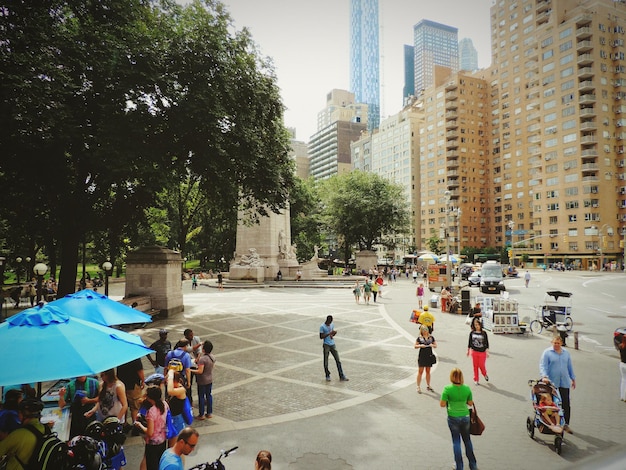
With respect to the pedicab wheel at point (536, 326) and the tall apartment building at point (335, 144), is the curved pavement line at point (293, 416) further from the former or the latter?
the tall apartment building at point (335, 144)

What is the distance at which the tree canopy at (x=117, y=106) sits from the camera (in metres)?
12.5

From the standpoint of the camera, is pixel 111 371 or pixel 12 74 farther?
pixel 12 74

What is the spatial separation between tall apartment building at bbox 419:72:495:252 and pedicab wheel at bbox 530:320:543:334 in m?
75.4

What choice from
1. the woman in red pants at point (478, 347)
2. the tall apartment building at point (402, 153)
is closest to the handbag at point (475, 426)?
the woman in red pants at point (478, 347)

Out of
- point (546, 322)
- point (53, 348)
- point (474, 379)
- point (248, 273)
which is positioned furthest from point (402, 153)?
point (53, 348)

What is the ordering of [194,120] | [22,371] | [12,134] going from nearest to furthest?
[22,371] < [12,134] < [194,120]

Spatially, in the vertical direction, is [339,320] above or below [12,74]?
below

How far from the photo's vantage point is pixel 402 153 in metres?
108

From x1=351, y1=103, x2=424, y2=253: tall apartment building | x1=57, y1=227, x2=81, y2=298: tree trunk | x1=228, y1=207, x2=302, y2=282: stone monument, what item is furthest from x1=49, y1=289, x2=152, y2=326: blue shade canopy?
x1=351, y1=103, x2=424, y2=253: tall apartment building

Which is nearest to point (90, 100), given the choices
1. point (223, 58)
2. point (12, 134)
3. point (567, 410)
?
point (12, 134)

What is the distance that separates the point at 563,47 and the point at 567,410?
81938 millimetres

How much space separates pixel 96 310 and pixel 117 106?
377 inches

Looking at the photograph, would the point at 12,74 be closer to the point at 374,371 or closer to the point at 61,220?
the point at 61,220

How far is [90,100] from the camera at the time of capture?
48.4ft
